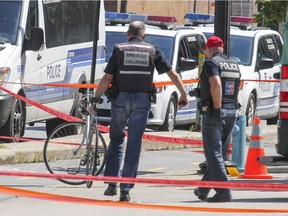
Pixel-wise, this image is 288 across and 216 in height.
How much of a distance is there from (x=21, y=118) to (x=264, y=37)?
279 inches

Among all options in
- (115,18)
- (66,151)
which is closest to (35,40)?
(66,151)

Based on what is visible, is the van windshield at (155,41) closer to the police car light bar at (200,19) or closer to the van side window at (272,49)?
the van side window at (272,49)

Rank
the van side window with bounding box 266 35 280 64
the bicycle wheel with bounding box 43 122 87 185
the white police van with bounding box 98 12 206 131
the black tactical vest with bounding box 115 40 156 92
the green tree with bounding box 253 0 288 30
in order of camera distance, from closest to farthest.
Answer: the black tactical vest with bounding box 115 40 156 92 < the bicycle wheel with bounding box 43 122 87 185 < the white police van with bounding box 98 12 206 131 < the van side window with bounding box 266 35 280 64 < the green tree with bounding box 253 0 288 30

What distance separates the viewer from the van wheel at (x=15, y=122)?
1661cm

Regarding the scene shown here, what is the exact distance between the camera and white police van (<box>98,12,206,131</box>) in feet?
63.4

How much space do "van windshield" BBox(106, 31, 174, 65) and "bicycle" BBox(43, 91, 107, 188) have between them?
616 centimetres

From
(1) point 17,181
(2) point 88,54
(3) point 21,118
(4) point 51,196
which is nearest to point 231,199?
(4) point 51,196

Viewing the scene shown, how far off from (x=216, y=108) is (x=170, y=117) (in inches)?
329

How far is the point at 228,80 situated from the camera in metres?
11.6

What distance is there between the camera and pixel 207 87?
11516mm

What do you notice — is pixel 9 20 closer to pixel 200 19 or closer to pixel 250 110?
pixel 250 110

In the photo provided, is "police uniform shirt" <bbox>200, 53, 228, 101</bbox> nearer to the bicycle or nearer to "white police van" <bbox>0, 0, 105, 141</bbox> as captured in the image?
the bicycle

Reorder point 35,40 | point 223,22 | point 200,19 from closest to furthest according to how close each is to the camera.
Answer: point 223,22
point 35,40
point 200,19

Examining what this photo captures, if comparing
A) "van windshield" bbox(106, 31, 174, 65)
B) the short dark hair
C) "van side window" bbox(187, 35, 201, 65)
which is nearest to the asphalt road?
the short dark hair
